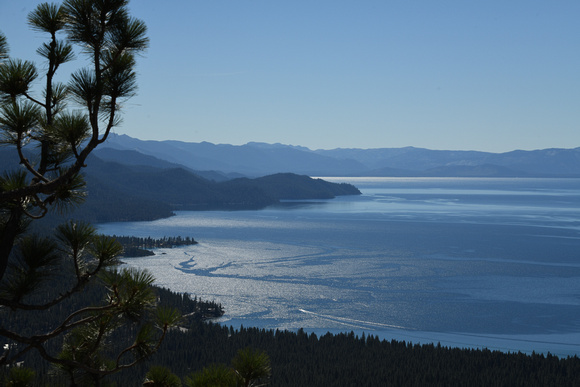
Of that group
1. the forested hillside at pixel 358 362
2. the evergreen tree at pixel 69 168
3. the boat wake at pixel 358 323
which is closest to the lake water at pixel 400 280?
the boat wake at pixel 358 323

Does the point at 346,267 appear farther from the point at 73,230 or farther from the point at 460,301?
the point at 73,230

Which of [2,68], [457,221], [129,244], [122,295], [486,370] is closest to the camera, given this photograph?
[2,68]

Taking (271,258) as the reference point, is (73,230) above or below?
above

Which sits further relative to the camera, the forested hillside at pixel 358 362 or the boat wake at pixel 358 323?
the boat wake at pixel 358 323

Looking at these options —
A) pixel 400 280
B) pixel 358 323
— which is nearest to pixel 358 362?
pixel 358 323

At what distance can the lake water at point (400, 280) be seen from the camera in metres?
70.6

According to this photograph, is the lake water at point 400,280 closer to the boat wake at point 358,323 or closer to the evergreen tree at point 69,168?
the boat wake at point 358,323

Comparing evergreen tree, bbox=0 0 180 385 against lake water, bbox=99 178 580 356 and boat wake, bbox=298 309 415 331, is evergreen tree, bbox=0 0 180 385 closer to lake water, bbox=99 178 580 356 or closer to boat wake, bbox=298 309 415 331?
lake water, bbox=99 178 580 356

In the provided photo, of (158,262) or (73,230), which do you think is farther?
(158,262)

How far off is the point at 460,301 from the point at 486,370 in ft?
98.8

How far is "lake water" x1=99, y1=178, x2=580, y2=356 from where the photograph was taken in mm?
70625

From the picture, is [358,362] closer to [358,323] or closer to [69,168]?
A: [358,323]

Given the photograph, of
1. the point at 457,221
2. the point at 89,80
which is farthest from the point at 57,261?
the point at 457,221

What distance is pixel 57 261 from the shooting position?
9508 millimetres
